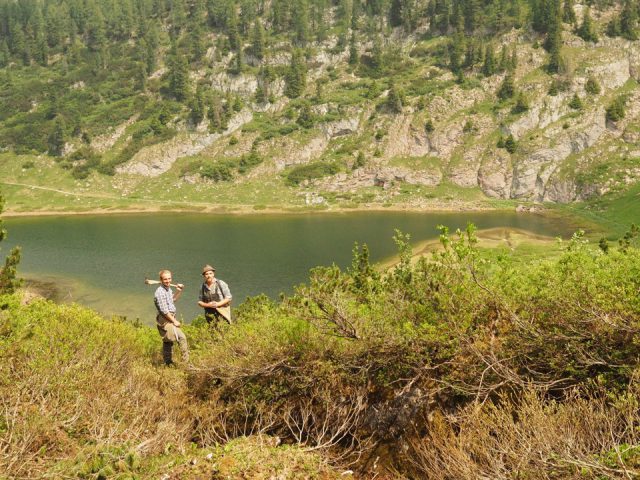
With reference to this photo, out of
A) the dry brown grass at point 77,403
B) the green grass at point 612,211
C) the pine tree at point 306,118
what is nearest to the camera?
the dry brown grass at point 77,403

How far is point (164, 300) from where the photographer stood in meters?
13.4

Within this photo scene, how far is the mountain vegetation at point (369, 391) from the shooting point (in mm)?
7461

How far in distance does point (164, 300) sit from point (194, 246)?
7531 centimetres

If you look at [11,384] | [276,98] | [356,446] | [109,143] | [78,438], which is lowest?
[356,446]

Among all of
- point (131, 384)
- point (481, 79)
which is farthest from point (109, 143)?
point (131, 384)

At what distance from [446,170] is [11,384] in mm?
163082

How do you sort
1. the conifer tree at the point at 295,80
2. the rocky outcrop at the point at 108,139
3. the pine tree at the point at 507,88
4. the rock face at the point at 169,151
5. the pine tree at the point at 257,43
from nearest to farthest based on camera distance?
the pine tree at the point at 507,88 → the rock face at the point at 169,151 → the rocky outcrop at the point at 108,139 → the conifer tree at the point at 295,80 → the pine tree at the point at 257,43

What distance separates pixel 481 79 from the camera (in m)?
174

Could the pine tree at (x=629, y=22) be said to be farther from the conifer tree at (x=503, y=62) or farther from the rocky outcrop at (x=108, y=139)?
the rocky outcrop at (x=108, y=139)

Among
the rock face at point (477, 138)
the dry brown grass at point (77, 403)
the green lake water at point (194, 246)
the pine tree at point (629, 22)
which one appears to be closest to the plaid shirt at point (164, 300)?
the dry brown grass at point (77, 403)

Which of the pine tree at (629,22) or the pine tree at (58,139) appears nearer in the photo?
the pine tree at (629,22)

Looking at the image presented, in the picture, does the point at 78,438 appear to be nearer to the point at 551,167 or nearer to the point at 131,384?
the point at 131,384

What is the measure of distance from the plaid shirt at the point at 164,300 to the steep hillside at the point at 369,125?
126898 millimetres

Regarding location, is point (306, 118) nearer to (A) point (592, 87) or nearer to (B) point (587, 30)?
(A) point (592, 87)
